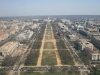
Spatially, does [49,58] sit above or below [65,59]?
below

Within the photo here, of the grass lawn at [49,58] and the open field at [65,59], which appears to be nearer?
the open field at [65,59]

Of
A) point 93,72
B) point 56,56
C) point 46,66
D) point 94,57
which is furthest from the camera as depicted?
point 56,56

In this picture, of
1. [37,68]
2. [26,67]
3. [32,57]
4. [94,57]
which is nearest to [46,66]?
[37,68]

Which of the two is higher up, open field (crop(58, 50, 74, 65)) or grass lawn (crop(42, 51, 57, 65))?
open field (crop(58, 50, 74, 65))

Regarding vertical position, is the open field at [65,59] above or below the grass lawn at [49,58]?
above

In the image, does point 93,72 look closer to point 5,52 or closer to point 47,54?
point 47,54

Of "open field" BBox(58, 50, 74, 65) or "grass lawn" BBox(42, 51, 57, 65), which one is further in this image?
"grass lawn" BBox(42, 51, 57, 65)

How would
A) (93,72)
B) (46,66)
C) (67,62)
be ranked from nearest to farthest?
(93,72) → (46,66) → (67,62)

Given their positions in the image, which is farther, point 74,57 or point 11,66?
point 74,57
